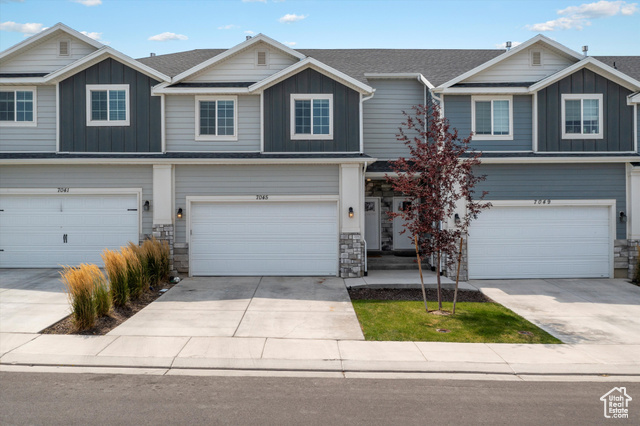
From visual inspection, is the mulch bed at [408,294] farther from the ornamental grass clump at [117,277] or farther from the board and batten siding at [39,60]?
the board and batten siding at [39,60]

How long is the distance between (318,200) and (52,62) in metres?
9.33

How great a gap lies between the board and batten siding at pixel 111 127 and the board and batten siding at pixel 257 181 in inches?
61.6

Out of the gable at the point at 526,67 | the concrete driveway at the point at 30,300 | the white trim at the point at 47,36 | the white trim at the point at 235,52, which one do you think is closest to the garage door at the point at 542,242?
the gable at the point at 526,67

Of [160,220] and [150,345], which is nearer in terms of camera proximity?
[150,345]

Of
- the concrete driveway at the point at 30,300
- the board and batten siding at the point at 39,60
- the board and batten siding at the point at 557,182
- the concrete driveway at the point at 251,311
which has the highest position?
the board and batten siding at the point at 39,60

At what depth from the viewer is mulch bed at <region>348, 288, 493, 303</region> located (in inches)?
458

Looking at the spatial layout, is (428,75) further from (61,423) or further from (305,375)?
(61,423)

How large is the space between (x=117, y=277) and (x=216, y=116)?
629 centimetres

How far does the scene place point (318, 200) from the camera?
555 inches

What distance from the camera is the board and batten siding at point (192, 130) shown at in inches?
565

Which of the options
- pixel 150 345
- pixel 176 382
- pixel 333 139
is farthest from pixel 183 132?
pixel 176 382

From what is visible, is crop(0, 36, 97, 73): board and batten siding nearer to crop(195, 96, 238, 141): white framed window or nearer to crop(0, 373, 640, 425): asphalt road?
crop(195, 96, 238, 141): white framed window

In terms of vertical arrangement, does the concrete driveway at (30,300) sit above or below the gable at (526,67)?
below

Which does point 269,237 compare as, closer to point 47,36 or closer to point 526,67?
point 47,36
